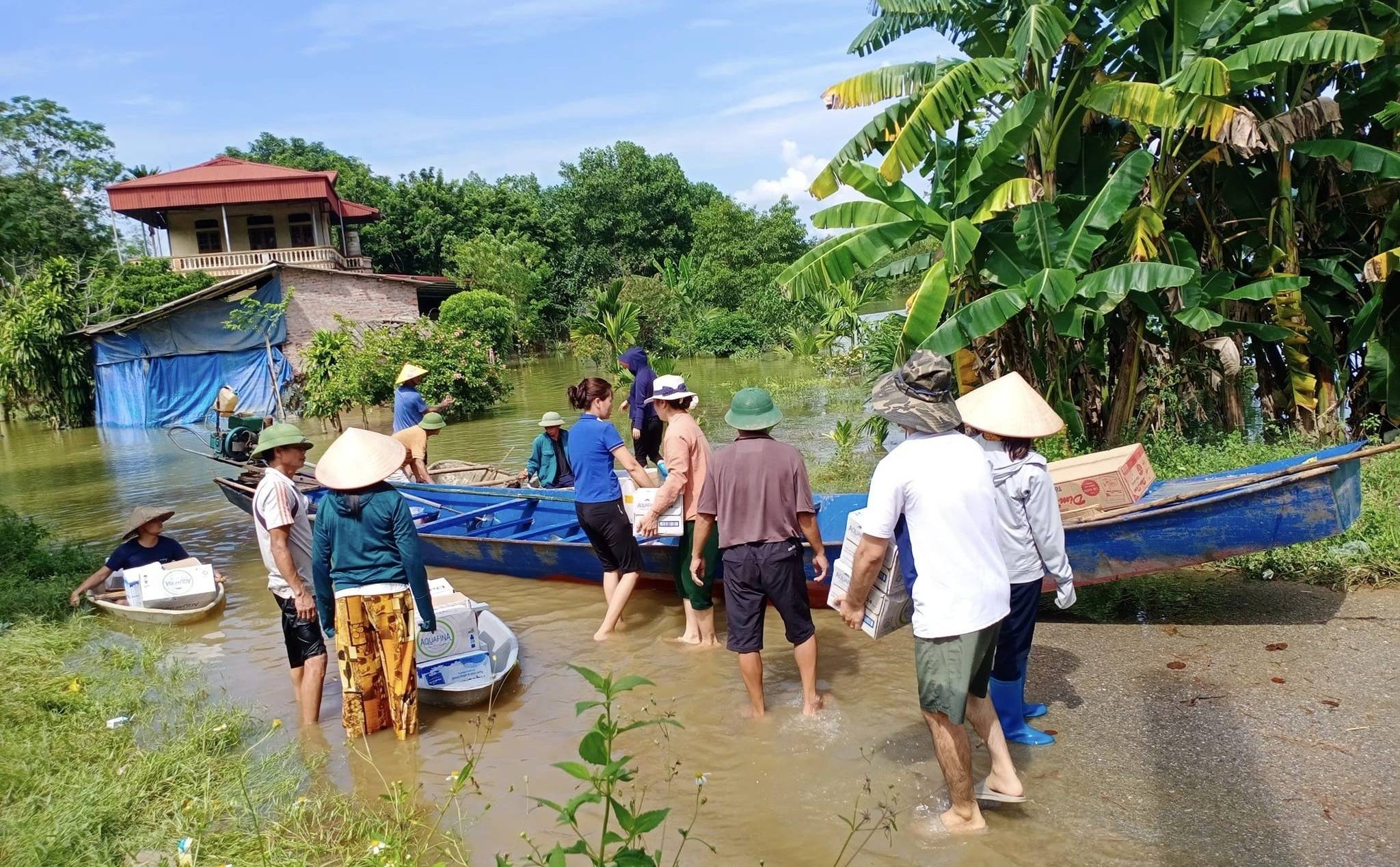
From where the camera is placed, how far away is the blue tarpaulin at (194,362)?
22578mm

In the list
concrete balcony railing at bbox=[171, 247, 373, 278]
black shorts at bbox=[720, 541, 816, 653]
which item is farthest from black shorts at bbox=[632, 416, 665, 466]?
concrete balcony railing at bbox=[171, 247, 373, 278]

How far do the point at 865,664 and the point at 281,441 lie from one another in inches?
145

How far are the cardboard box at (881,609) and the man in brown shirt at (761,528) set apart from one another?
84 centimetres

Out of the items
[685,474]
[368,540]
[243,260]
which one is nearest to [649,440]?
[685,474]

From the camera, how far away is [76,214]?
28.0 m

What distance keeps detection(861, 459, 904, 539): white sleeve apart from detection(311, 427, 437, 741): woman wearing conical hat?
227 cm

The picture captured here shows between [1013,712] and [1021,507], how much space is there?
1.13 meters

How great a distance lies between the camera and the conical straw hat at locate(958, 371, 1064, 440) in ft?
12.8

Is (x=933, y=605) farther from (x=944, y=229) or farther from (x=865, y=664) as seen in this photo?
(x=944, y=229)

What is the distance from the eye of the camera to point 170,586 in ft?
24.7

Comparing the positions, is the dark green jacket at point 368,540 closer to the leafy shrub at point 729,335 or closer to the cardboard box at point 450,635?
the cardboard box at point 450,635

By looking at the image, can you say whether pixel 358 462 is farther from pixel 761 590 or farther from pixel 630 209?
pixel 630 209

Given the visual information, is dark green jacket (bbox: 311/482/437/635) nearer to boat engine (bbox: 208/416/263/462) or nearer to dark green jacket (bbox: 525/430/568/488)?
dark green jacket (bbox: 525/430/568/488)

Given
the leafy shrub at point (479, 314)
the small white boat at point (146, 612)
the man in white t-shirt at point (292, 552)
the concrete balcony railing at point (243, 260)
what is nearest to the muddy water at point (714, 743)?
the small white boat at point (146, 612)
